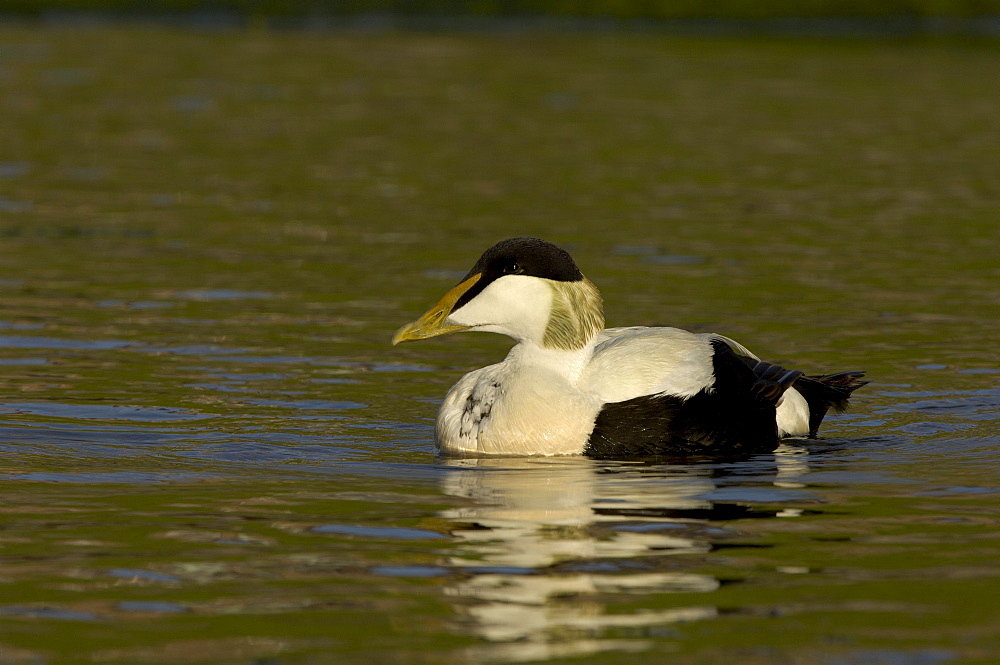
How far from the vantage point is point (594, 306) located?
9.70m

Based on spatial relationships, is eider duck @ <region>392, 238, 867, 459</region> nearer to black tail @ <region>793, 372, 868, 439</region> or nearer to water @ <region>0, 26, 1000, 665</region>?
water @ <region>0, 26, 1000, 665</region>

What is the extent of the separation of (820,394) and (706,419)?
4.27 feet

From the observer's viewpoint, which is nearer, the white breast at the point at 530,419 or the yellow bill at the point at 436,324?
the white breast at the point at 530,419

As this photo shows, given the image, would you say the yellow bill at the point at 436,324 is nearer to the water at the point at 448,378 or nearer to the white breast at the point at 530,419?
the white breast at the point at 530,419

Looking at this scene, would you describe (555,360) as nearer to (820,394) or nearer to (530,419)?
(530,419)

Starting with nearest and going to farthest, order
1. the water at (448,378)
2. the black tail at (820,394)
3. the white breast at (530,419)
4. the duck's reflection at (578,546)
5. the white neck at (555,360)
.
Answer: the duck's reflection at (578,546) → the water at (448,378) → the white breast at (530,419) → the white neck at (555,360) → the black tail at (820,394)

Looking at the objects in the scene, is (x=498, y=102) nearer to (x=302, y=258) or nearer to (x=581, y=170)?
(x=581, y=170)

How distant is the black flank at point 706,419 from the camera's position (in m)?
9.45

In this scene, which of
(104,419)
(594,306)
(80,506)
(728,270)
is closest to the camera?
(80,506)

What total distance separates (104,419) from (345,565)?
149 inches

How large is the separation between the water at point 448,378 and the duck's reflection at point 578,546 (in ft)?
0.08

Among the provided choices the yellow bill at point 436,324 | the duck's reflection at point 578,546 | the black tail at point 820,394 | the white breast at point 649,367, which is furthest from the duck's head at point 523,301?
the black tail at point 820,394

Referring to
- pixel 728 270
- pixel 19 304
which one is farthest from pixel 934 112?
pixel 19 304

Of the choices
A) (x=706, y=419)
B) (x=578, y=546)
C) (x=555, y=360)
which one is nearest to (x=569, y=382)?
(x=555, y=360)
